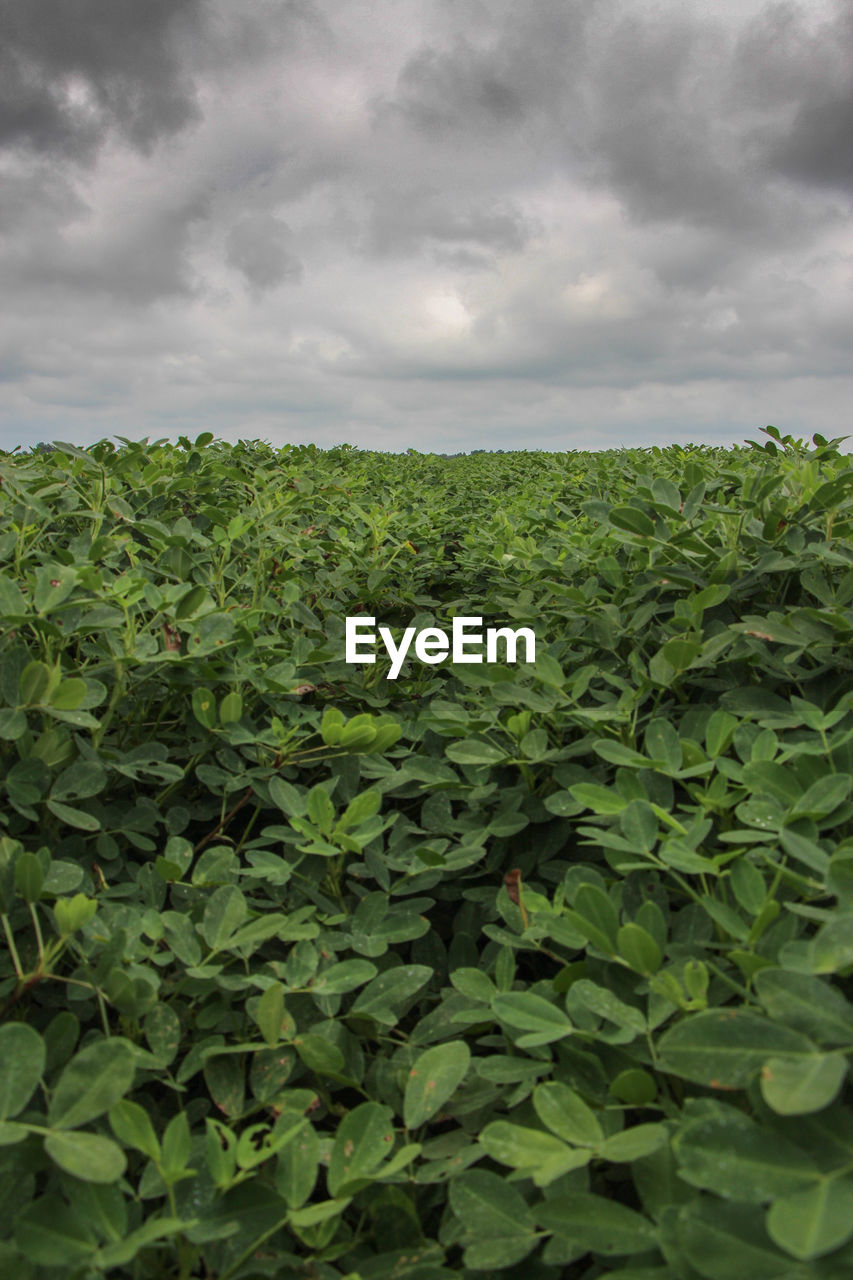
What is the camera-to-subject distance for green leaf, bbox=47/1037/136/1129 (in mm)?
982

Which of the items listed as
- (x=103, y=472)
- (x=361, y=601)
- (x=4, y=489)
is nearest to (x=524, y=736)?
(x=361, y=601)

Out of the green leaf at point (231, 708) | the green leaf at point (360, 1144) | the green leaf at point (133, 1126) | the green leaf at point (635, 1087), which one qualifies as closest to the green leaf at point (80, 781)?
the green leaf at point (231, 708)

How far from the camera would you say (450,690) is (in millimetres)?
2525

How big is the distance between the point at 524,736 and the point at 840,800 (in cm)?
63

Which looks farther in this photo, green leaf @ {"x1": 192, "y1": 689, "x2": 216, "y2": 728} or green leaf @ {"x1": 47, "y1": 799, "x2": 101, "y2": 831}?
green leaf @ {"x1": 192, "y1": 689, "x2": 216, "y2": 728}

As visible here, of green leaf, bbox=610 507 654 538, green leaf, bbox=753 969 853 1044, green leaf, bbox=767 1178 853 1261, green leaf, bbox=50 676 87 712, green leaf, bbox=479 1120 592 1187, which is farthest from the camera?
green leaf, bbox=610 507 654 538

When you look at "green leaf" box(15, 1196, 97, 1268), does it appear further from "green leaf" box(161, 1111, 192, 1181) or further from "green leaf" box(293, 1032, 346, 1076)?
"green leaf" box(293, 1032, 346, 1076)

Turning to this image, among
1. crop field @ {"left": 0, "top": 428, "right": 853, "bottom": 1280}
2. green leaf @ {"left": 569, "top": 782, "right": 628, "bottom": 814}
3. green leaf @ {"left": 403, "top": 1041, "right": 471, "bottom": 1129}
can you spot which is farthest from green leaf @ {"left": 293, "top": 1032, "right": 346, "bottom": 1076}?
green leaf @ {"left": 569, "top": 782, "right": 628, "bottom": 814}

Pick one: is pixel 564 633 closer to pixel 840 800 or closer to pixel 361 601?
pixel 361 601

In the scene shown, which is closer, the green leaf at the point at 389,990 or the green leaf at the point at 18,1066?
the green leaf at the point at 18,1066

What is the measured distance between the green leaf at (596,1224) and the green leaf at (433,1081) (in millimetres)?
234

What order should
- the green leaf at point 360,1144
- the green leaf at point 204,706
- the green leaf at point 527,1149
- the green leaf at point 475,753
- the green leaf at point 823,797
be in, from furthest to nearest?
the green leaf at point 204,706 → the green leaf at point 475,753 → the green leaf at point 823,797 → the green leaf at point 360,1144 → the green leaf at point 527,1149

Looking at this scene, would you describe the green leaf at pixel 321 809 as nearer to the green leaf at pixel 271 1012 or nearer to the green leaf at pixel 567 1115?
the green leaf at pixel 271 1012

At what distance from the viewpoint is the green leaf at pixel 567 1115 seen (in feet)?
3.24
